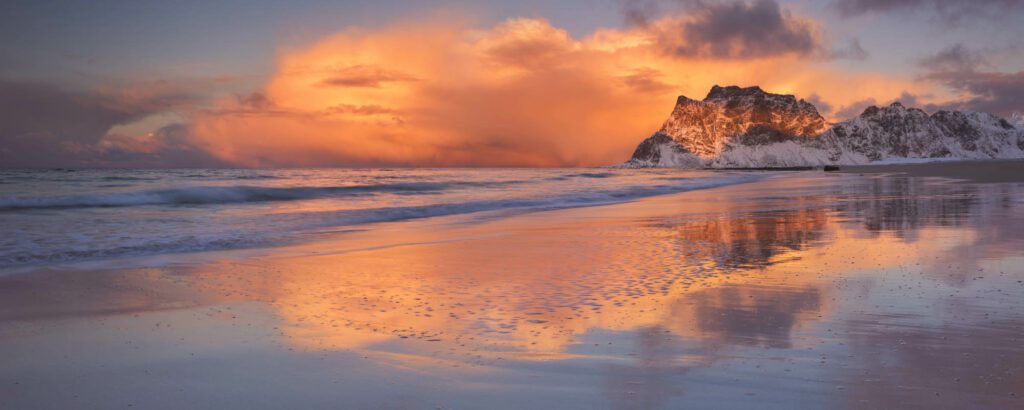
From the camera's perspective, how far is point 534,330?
17.3 ft

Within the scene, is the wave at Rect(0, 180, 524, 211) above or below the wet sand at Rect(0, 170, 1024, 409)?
above

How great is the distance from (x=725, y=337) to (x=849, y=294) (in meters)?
2.31

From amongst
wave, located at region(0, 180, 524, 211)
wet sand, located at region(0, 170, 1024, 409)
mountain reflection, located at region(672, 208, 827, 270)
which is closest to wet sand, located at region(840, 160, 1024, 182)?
mountain reflection, located at region(672, 208, 827, 270)

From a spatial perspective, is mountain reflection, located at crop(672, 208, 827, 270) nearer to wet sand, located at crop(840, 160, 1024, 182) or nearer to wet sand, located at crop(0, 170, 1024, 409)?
wet sand, located at crop(0, 170, 1024, 409)

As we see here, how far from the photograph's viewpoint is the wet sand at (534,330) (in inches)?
151

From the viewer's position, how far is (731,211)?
19.6 meters

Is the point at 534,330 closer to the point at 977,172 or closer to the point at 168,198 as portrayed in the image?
the point at 168,198

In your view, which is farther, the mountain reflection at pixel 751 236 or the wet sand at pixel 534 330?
the mountain reflection at pixel 751 236

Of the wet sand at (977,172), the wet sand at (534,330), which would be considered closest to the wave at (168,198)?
the wet sand at (534,330)

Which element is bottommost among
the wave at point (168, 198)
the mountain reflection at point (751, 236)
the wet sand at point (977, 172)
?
the wet sand at point (977, 172)

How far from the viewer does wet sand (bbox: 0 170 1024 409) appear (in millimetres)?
3846

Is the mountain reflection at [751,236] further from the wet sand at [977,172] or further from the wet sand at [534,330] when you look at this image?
the wet sand at [977,172]

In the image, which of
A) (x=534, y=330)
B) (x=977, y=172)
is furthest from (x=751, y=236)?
(x=977, y=172)

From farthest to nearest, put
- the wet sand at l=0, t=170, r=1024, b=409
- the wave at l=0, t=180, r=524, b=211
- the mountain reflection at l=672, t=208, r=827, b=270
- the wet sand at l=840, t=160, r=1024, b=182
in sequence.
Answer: the wet sand at l=840, t=160, r=1024, b=182
the wave at l=0, t=180, r=524, b=211
the mountain reflection at l=672, t=208, r=827, b=270
the wet sand at l=0, t=170, r=1024, b=409
